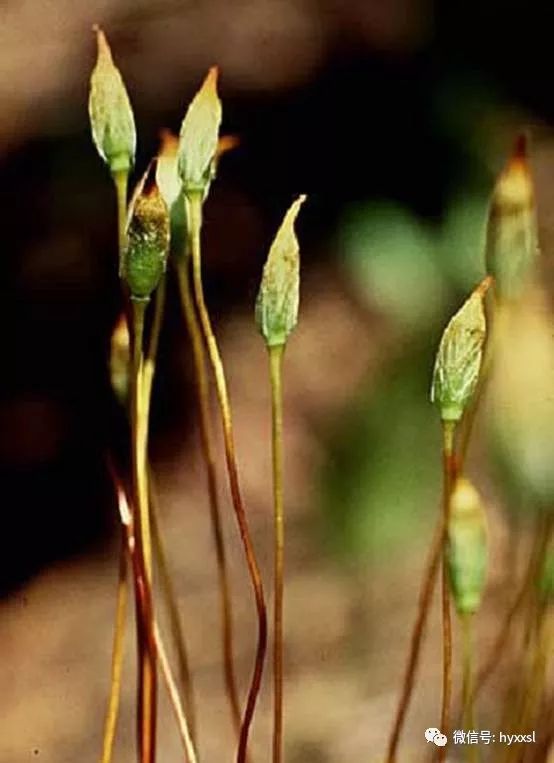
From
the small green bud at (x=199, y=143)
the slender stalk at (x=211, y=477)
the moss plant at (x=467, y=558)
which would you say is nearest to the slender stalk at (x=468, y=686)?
the moss plant at (x=467, y=558)

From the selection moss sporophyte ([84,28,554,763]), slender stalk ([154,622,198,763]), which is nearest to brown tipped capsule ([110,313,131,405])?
moss sporophyte ([84,28,554,763])

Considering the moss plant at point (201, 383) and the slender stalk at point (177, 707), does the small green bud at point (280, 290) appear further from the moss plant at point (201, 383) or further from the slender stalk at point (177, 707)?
the slender stalk at point (177, 707)

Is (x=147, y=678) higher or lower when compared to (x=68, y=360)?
lower

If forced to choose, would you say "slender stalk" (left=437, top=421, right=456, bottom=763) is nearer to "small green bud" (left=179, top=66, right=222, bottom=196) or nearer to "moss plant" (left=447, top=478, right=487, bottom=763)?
"moss plant" (left=447, top=478, right=487, bottom=763)

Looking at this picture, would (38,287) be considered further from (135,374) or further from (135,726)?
(135,726)

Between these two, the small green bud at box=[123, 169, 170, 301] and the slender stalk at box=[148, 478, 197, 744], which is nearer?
the small green bud at box=[123, 169, 170, 301]

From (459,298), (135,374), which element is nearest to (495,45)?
(459,298)

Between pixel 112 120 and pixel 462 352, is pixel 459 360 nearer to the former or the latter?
pixel 462 352
